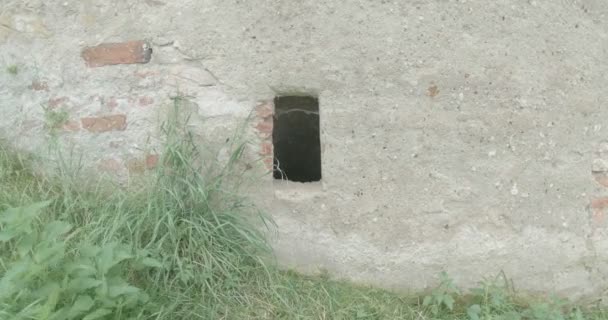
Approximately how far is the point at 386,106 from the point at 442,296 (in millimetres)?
886

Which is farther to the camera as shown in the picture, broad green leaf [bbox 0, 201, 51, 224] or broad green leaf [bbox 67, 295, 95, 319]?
broad green leaf [bbox 0, 201, 51, 224]

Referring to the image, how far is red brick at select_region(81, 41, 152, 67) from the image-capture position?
256 centimetres

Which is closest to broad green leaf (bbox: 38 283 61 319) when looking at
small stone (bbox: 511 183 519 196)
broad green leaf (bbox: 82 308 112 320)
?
broad green leaf (bbox: 82 308 112 320)

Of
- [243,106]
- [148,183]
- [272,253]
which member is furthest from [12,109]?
[272,253]

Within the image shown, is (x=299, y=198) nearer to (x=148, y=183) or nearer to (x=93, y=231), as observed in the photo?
(x=148, y=183)

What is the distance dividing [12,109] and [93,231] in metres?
0.82

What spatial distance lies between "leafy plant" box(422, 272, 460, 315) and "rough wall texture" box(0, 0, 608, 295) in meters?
0.05

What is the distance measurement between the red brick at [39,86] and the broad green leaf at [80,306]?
1.19 meters

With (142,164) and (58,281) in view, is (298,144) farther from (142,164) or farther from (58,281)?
(58,281)

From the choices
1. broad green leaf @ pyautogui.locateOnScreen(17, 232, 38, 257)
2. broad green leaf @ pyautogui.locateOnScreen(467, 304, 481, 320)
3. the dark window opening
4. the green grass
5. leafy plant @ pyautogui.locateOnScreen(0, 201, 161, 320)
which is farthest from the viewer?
the dark window opening

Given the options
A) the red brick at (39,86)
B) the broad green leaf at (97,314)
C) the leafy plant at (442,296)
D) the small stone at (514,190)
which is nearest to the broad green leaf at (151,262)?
the broad green leaf at (97,314)

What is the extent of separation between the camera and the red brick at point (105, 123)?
2.62 m

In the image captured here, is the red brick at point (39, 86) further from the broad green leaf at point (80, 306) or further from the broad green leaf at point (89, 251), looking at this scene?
the broad green leaf at point (80, 306)

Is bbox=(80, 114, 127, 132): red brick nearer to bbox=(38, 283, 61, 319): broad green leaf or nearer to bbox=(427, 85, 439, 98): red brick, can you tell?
bbox=(38, 283, 61, 319): broad green leaf
